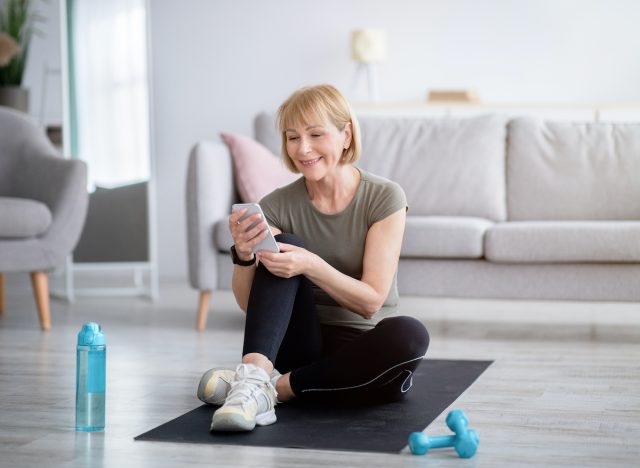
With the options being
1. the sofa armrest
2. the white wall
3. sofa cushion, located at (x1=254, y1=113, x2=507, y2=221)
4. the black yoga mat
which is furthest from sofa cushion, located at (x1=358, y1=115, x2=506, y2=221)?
the black yoga mat

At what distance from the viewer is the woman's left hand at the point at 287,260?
85.7 inches

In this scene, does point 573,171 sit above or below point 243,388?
above

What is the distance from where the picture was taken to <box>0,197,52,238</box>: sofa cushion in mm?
Answer: 3796

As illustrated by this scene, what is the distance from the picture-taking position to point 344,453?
193cm

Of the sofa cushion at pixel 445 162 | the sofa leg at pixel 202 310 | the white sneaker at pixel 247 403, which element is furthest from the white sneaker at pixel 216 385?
the sofa cushion at pixel 445 162

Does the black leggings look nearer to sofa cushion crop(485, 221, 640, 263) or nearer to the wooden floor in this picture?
the wooden floor

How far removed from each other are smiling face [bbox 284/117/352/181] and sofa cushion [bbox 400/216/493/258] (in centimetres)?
150

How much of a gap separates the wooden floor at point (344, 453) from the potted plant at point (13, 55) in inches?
44.5

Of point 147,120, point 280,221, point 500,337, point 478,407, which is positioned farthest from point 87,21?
point 478,407

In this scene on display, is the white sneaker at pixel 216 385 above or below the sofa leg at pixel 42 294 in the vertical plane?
above

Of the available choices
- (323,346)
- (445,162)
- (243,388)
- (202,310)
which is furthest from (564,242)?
(243,388)

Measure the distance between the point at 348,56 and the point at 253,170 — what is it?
2.06 metres

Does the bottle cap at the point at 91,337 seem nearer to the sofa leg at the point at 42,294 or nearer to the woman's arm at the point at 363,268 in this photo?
the woman's arm at the point at 363,268

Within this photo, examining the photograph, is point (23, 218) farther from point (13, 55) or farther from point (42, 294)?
point (13, 55)
